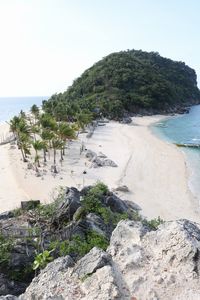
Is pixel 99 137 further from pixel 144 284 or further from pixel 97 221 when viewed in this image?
pixel 144 284

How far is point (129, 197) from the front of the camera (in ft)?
128

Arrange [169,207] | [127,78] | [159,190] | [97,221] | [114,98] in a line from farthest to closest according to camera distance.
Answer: [127,78]
[114,98]
[159,190]
[169,207]
[97,221]

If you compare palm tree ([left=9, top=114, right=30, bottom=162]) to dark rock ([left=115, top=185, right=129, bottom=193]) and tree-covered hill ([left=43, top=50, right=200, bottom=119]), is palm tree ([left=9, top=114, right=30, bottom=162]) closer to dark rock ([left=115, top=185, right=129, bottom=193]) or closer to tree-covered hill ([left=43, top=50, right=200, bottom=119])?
dark rock ([left=115, top=185, right=129, bottom=193])

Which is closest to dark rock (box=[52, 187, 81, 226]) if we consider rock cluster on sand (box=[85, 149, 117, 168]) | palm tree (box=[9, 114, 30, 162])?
rock cluster on sand (box=[85, 149, 117, 168])

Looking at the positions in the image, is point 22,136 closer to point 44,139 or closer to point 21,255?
point 44,139

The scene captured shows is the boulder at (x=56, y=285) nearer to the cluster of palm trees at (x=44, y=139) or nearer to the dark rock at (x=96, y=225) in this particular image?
the dark rock at (x=96, y=225)

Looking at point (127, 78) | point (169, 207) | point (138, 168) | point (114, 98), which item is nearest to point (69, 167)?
point (138, 168)

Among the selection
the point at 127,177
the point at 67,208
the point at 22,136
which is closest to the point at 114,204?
the point at 67,208

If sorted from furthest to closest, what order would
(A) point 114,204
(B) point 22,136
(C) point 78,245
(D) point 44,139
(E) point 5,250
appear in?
(D) point 44,139, (B) point 22,136, (A) point 114,204, (C) point 78,245, (E) point 5,250

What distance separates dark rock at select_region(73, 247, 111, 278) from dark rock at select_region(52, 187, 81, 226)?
28.2 feet

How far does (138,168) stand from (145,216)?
19679mm

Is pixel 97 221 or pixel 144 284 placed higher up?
pixel 144 284

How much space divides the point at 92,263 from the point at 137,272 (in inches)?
56.9

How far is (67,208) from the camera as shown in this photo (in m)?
21.1
